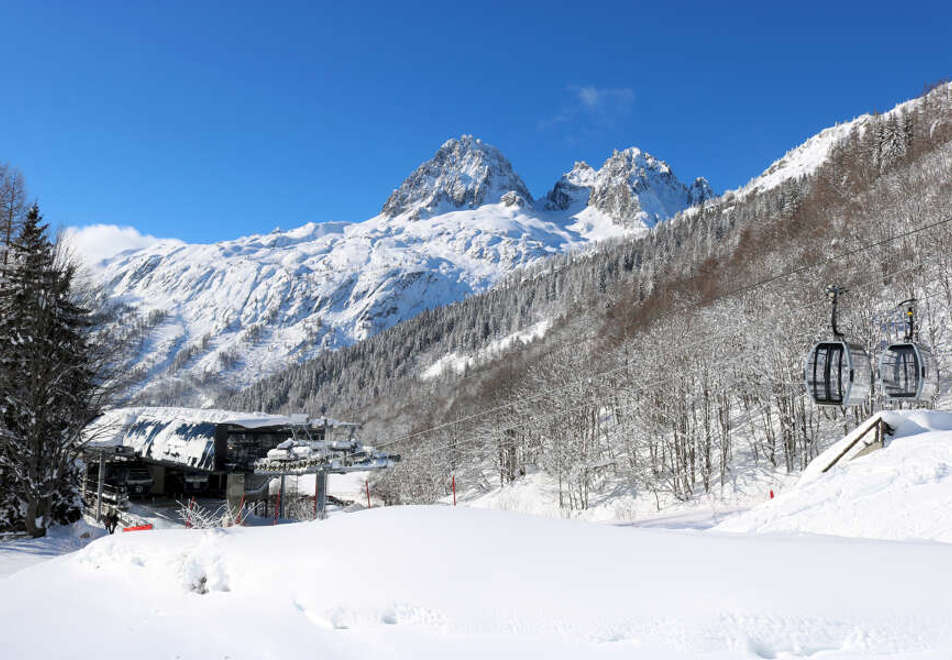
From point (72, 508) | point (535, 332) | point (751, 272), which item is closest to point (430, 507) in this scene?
point (72, 508)

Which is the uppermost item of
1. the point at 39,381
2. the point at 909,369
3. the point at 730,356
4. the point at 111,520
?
the point at 730,356

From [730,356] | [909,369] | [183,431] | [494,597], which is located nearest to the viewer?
[494,597]

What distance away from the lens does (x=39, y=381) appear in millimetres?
16938

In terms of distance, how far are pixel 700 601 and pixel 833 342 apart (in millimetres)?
10595

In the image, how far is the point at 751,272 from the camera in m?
52.8

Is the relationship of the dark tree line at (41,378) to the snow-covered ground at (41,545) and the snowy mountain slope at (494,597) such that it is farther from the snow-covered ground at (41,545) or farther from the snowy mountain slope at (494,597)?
the snowy mountain slope at (494,597)

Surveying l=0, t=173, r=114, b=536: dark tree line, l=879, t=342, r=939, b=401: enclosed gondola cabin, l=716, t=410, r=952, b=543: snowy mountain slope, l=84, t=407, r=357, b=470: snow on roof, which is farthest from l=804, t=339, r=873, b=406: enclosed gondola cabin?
l=84, t=407, r=357, b=470: snow on roof

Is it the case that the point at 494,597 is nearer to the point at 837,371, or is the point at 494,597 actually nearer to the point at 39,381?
the point at 837,371

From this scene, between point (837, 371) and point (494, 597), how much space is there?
11.2m

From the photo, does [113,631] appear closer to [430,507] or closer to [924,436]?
[430,507]

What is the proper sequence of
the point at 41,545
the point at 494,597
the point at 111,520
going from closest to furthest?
the point at 494,597
the point at 41,545
the point at 111,520

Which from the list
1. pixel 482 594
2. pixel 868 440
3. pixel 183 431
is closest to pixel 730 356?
pixel 868 440

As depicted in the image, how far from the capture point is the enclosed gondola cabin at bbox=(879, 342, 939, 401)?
12.5 m

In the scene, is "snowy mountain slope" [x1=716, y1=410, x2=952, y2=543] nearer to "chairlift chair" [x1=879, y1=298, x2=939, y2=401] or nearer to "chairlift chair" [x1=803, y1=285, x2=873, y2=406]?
"chairlift chair" [x1=879, y1=298, x2=939, y2=401]
